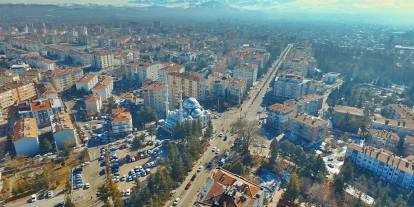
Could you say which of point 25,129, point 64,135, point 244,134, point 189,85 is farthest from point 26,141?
point 189,85

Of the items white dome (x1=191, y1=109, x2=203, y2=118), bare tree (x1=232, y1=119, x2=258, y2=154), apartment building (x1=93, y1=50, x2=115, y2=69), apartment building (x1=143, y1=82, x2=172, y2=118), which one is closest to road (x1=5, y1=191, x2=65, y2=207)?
white dome (x1=191, y1=109, x2=203, y2=118)

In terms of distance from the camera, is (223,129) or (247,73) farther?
(247,73)

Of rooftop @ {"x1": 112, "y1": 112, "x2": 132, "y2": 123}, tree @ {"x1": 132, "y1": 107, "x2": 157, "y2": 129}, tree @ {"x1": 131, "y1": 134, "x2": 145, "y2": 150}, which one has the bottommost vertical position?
tree @ {"x1": 131, "y1": 134, "x2": 145, "y2": 150}

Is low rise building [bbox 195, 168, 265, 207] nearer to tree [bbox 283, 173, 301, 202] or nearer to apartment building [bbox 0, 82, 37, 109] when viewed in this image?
tree [bbox 283, 173, 301, 202]

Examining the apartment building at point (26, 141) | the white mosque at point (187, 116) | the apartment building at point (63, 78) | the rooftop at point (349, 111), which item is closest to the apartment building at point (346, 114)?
the rooftop at point (349, 111)

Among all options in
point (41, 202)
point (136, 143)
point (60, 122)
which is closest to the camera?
point (41, 202)

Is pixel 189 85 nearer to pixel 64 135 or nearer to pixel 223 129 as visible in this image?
pixel 223 129

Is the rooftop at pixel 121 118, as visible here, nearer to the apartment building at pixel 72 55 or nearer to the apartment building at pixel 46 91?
the apartment building at pixel 46 91
